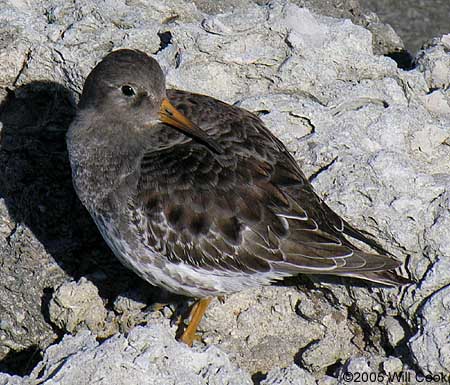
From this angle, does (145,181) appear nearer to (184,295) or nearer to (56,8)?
(184,295)

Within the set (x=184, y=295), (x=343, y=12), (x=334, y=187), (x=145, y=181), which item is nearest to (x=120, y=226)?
(x=145, y=181)

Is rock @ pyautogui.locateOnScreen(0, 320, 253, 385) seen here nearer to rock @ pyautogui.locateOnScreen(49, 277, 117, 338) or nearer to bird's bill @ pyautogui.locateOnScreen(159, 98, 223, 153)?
rock @ pyautogui.locateOnScreen(49, 277, 117, 338)

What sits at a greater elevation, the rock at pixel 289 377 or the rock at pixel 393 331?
the rock at pixel 393 331

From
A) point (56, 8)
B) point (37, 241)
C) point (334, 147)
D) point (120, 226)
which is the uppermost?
Answer: point (334, 147)

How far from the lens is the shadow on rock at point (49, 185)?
5.64 m

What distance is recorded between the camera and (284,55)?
5855 mm

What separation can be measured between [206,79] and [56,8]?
1085 mm

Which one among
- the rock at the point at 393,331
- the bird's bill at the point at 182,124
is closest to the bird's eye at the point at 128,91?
the bird's bill at the point at 182,124

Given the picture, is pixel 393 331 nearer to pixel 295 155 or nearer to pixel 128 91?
pixel 295 155

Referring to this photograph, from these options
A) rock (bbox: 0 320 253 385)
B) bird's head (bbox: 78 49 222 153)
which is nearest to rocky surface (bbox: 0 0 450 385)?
rock (bbox: 0 320 253 385)

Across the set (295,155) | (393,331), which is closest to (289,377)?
(393,331)

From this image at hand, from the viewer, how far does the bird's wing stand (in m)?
4.94

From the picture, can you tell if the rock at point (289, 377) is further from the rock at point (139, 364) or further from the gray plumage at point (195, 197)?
the gray plumage at point (195, 197)

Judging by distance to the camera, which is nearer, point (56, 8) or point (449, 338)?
point (449, 338)
